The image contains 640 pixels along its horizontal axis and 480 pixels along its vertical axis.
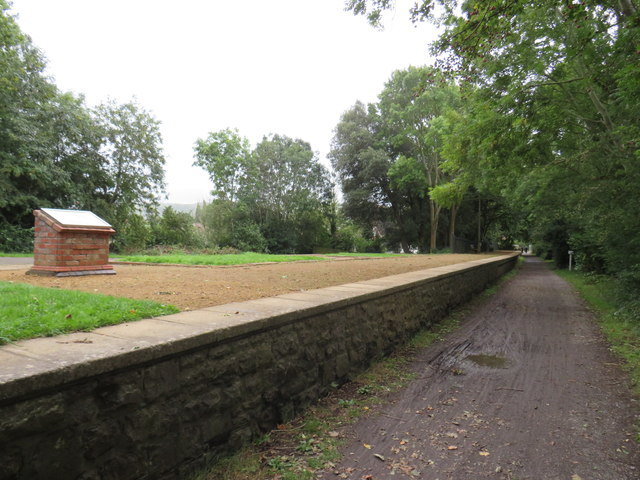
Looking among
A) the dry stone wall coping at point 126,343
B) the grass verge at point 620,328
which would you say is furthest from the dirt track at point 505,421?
the dry stone wall coping at point 126,343

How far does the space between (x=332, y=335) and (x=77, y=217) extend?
474cm

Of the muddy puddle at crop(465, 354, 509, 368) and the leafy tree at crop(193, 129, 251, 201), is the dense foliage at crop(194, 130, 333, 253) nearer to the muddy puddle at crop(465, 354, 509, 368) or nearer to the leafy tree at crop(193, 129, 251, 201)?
the leafy tree at crop(193, 129, 251, 201)

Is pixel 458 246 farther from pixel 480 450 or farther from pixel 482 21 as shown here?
pixel 480 450

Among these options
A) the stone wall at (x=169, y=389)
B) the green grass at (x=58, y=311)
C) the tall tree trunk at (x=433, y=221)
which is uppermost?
the tall tree trunk at (x=433, y=221)

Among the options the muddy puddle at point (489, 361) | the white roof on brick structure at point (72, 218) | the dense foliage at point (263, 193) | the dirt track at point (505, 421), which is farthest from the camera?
the dense foliage at point (263, 193)

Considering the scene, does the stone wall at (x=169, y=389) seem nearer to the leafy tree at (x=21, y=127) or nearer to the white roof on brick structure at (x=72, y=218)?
the white roof on brick structure at (x=72, y=218)

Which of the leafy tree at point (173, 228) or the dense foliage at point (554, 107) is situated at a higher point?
the dense foliage at point (554, 107)

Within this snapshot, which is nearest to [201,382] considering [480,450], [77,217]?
[480,450]

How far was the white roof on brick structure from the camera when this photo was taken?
5480mm

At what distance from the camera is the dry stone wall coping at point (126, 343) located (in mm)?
1538

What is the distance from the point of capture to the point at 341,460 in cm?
248

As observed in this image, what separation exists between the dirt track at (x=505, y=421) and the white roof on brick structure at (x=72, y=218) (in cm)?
509

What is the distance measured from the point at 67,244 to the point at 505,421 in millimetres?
5947

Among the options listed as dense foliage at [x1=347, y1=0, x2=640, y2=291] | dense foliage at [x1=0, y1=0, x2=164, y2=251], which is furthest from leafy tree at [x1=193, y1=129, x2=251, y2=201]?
dense foliage at [x1=347, y1=0, x2=640, y2=291]
